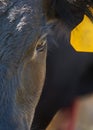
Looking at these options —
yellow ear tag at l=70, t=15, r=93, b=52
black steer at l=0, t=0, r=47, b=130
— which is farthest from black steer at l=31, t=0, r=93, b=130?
black steer at l=0, t=0, r=47, b=130

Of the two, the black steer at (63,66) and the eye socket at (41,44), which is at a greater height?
the eye socket at (41,44)

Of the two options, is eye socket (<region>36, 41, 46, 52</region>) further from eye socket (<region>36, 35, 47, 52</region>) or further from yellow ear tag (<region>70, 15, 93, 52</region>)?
yellow ear tag (<region>70, 15, 93, 52</region>)

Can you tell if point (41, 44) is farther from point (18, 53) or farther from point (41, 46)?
point (18, 53)

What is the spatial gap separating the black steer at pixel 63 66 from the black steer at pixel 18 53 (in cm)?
14

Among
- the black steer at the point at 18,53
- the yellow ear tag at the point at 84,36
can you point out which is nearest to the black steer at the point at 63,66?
the yellow ear tag at the point at 84,36

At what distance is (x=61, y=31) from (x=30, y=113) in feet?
1.47

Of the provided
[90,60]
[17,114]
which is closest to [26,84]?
[17,114]

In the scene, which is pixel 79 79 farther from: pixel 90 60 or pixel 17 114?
pixel 17 114

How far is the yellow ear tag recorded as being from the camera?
260 cm

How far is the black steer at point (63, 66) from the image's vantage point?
2.66m

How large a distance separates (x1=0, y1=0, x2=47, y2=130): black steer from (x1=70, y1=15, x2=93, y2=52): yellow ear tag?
159 millimetres

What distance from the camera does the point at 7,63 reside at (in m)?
2.36

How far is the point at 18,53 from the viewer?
2406 mm

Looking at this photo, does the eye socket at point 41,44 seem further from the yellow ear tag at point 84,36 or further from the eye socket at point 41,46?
the yellow ear tag at point 84,36
